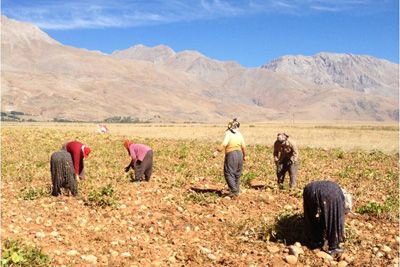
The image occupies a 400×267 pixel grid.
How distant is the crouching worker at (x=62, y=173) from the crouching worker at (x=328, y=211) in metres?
6.57

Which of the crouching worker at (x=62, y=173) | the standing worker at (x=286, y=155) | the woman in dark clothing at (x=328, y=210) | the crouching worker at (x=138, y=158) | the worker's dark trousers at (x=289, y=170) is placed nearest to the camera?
the woman in dark clothing at (x=328, y=210)

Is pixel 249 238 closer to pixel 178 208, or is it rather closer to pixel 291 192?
pixel 178 208

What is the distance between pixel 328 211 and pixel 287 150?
5.78 meters

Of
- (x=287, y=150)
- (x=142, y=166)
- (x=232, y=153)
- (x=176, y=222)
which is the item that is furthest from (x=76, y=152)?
(x=287, y=150)

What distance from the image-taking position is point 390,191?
50.7ft

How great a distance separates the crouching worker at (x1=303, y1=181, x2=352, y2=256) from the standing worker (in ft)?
17.4

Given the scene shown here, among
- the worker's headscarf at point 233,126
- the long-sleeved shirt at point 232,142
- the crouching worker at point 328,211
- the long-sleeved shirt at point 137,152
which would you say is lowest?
the crouching worker at point 328,211

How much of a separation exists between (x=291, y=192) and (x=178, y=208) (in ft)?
12.4

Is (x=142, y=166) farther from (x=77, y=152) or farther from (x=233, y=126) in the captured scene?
(x=233, y=126)

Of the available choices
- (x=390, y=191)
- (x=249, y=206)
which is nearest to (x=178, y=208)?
(x=249, y=206)

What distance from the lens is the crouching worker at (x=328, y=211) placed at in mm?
9092

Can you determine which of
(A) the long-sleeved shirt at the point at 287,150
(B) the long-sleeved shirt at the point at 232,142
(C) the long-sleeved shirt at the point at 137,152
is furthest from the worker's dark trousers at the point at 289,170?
(C) the long-sleeved shirt at the point at 137,152

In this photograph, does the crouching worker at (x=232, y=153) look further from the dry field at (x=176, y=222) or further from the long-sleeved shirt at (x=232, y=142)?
the dry field at (x=176, y=222)

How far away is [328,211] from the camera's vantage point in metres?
9.12
